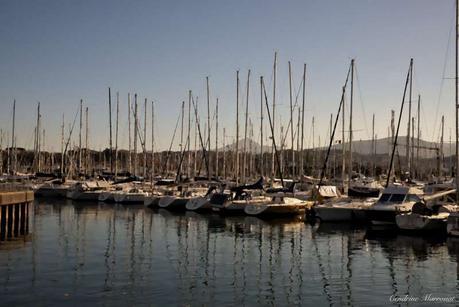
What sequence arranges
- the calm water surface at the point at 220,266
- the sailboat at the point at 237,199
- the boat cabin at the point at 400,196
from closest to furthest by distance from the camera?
the calm water surface at the point at 220,266 → the boat cabin at the point at 400,196 → the sailboat at the point at 237,199

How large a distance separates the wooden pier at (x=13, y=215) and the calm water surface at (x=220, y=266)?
57.6 inches

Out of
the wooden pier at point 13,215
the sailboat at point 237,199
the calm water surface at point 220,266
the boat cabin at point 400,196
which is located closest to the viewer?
the calm water surface at point 220,266

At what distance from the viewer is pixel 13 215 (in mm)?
38406

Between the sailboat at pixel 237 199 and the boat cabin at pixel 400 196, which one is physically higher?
the boat cabin at pixel 400 196

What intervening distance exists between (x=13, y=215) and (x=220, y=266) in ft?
61.3

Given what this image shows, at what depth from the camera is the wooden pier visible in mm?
36938

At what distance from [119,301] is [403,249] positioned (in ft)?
67.0

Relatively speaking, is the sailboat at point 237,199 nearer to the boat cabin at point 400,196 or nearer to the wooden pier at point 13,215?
the boat cabin at point 400,196

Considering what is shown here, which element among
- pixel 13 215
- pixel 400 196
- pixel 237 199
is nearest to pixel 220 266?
pixel 13 215

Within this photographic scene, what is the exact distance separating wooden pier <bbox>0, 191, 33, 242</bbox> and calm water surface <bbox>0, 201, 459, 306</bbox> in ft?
4.80

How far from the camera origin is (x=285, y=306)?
19.5m

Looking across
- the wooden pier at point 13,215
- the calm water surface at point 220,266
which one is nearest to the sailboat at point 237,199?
the calm water surface at point 220,266

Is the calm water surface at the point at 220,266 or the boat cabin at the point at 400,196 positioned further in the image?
the boat cabin at the point at 400,196

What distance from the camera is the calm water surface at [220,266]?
822 inches
